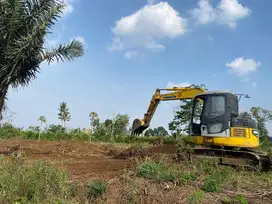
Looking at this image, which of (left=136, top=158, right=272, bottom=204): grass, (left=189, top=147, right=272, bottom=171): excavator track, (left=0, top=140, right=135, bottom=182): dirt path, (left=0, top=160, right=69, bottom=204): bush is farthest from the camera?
(left=189, top=147, right=272, bottom=171): excavator track

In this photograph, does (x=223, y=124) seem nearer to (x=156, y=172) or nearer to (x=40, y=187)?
(x=156, y=172)

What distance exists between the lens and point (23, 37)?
9.52 meters

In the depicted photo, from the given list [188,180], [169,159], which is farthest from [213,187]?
[169,159]

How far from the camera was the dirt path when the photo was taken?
672 cm

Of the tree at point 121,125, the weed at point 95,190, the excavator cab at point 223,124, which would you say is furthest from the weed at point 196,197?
the tree at point 121,125

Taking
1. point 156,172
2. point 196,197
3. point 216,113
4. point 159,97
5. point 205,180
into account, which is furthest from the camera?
point 159,97

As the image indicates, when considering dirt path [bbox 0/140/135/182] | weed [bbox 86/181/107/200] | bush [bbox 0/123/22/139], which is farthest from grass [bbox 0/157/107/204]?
bush [bbox 0/123/22/139]

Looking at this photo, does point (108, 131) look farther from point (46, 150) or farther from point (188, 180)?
point (188, 180)

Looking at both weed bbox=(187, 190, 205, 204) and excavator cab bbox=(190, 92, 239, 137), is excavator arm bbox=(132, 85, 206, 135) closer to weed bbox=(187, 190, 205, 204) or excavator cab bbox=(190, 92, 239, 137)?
excavator cab bbox=(190, 92, 239, 137)

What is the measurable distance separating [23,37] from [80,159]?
4.39m

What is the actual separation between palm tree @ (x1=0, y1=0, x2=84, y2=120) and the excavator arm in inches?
215

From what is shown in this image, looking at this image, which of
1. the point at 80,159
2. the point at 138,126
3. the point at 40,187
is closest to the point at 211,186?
the point at 40,187

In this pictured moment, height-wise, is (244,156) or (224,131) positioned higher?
(224,131)

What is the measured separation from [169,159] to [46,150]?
6.46 metres
